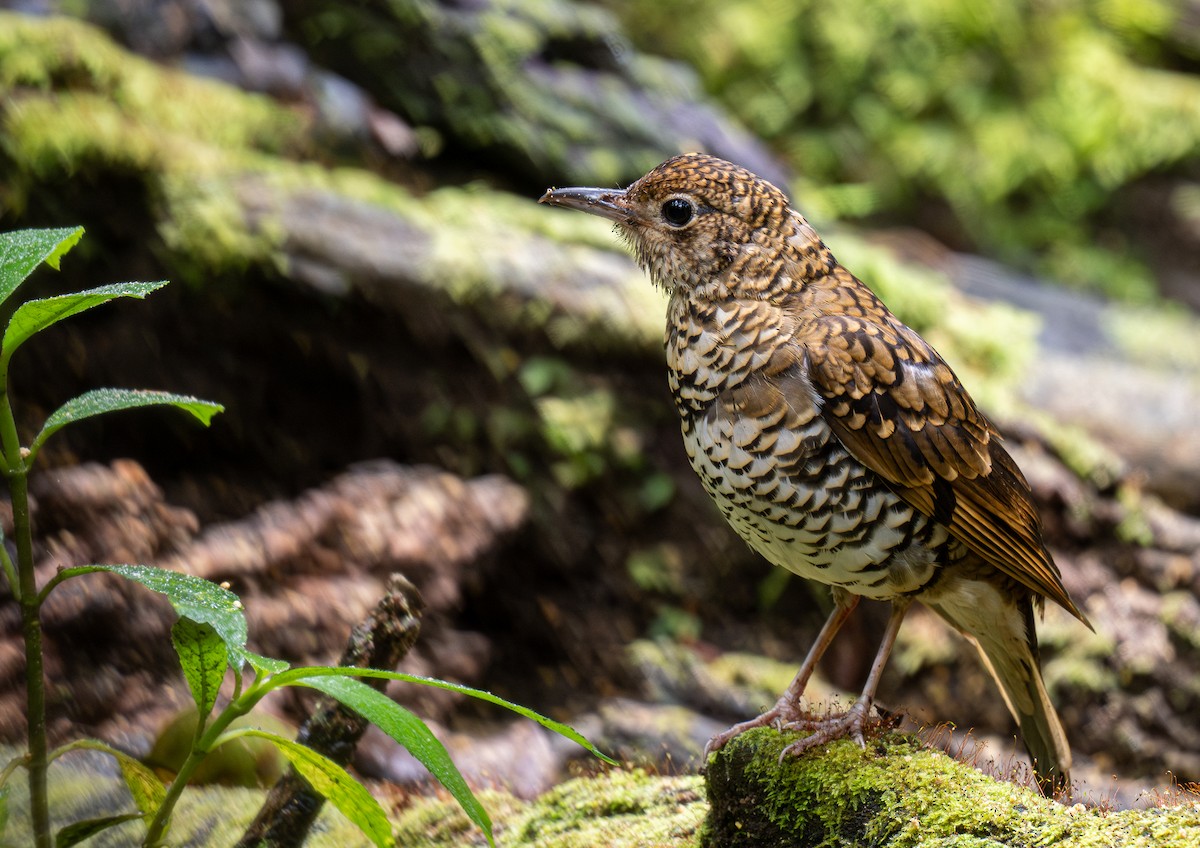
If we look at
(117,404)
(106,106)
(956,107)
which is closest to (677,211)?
(117,404)

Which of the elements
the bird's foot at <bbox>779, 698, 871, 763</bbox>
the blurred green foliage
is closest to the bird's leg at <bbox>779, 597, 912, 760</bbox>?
the bird's foot at <bbox>779, 698, 871, 763</bbox>

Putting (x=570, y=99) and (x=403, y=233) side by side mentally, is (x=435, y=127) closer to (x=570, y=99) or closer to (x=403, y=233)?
(x=570, y=99)

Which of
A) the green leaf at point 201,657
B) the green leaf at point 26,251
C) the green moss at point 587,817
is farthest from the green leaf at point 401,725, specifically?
the green moss at point 587,817

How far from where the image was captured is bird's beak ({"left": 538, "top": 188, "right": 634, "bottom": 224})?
122 inches

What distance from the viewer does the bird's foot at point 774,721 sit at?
2922 mm

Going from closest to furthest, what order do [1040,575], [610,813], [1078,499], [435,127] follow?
[1040,575] < [610,813] < [1078,499] < [435,127]

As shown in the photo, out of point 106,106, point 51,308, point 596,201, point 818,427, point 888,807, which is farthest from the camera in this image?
point 106,106

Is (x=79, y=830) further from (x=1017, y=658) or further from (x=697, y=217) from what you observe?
(x=1017, y=658)

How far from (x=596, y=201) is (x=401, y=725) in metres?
1.62

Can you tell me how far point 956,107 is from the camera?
8.11 meters

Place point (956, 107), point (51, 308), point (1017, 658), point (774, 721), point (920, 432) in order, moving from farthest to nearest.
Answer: point (956, 107) < point (1017, 658) < point (774, 721) < point (920, 432) < point (51, 308)

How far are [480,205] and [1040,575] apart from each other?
368 centimetres

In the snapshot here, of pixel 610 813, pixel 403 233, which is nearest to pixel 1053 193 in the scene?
pixel 403 233

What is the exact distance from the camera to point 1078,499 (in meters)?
5.70
